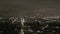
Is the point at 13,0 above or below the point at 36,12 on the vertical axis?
above

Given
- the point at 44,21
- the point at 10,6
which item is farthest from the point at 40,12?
the point at 10,6

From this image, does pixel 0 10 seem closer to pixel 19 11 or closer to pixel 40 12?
pixel 19 11

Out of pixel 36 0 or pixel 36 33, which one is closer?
pixel 36 33

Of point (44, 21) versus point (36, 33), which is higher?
point (44, 21)

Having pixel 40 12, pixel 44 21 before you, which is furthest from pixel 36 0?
pixel 44 21

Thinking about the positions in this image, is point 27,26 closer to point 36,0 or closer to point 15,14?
point 15,14

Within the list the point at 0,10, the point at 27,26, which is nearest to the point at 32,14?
the point at 27,26

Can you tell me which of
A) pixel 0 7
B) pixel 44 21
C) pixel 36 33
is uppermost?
pixel 0 7

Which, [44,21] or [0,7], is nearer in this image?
[44,21]
